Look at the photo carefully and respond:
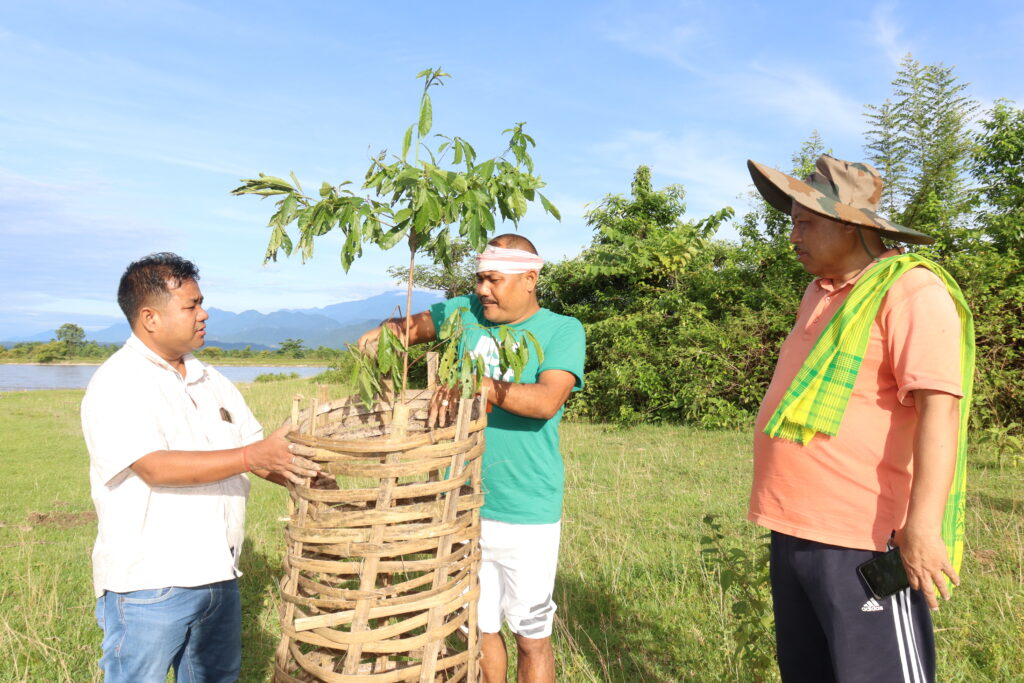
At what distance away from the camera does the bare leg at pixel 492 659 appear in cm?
281

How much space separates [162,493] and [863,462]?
2164 millimetres

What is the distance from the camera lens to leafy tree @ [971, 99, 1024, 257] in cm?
977

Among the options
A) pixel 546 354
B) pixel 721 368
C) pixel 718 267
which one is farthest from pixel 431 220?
pixel 718 267

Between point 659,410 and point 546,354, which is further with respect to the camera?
point 659,410

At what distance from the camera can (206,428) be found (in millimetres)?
2402

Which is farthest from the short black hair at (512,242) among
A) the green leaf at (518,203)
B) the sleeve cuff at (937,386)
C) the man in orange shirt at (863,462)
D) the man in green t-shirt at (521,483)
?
the sleeve cuff at (937,386)

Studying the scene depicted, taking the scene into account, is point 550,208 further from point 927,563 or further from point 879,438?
point 927,563

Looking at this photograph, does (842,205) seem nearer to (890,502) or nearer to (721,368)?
(890,502)

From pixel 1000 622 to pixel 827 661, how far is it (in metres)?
2.23

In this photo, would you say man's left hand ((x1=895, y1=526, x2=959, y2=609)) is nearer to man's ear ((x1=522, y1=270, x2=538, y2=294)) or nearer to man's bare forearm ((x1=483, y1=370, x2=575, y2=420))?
man's bare forearm ((x1=483, y1=370, x2=575, y2=420))

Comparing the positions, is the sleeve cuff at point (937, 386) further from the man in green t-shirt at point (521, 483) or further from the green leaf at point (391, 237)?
the green leaf at point (391, 237)

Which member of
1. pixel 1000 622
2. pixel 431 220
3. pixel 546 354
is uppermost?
pixel 431 220

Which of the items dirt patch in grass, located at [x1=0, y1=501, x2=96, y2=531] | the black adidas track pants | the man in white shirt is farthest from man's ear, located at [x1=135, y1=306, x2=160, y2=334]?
dirt patch in grass, located at [x1=0, y1=501, x2=96, y2=531]

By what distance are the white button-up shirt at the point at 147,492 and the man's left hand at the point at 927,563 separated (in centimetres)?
210
